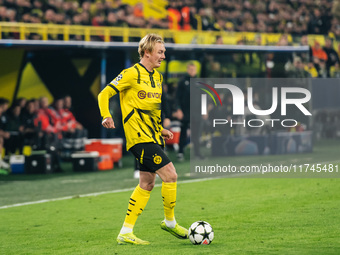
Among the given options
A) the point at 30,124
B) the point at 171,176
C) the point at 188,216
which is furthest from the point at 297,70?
the point at 171,176

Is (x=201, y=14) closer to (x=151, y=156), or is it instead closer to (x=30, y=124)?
(x=30, y=124)

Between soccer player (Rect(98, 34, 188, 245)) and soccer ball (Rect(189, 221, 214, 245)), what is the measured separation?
1.10ft

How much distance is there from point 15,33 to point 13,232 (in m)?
9.64

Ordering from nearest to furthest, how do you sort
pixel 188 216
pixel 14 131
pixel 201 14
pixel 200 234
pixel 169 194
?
A: pixel 200 234 → pixel 169 194 → pixel 188 216 → pixel 14 131 → pixel 201 14

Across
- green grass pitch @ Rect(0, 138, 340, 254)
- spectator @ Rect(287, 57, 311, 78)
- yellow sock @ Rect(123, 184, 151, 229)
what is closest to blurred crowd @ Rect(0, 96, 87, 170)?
green grass pitch @ Rect(0, 138, 340, 254)

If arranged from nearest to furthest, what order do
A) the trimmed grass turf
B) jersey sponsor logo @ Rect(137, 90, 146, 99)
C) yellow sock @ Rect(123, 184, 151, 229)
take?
the trimmed grass turf
jersey sponsor logo @ Rect(137, 90, 146, 99)
yellow sock @ Rect(123, 184, 151, 229)

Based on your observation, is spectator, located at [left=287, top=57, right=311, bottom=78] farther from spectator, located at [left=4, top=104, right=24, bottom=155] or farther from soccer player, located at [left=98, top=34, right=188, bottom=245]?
soccer player, located at [left=98, top=34, right=188, bottom=245]

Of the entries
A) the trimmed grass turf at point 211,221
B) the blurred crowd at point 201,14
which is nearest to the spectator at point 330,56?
the blurred crowd at point 201,14

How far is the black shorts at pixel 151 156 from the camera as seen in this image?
6.36 metres

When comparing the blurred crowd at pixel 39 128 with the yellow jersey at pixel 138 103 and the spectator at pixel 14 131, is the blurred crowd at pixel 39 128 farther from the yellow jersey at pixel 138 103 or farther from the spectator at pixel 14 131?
the yellow jersey at pixel 138 103

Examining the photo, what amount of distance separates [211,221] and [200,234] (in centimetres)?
165

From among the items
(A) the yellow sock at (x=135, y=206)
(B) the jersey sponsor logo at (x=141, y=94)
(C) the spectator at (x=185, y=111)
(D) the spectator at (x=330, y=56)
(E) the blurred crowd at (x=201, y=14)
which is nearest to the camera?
(B) the jersey sponsor logo at (x=141, y=94)

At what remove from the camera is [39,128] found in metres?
15.3

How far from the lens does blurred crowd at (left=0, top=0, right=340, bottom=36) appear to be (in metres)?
18.9
